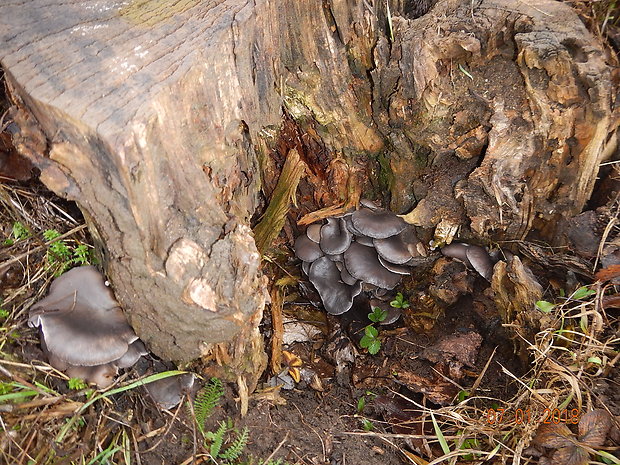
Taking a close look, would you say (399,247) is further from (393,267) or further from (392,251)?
(393,267)

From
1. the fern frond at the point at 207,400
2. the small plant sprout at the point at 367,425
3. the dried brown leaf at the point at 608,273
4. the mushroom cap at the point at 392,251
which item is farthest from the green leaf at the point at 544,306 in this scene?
the fern frond at the point at 207,400

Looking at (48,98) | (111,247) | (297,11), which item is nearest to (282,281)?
(111,247)

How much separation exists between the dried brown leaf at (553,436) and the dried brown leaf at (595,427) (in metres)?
0.07

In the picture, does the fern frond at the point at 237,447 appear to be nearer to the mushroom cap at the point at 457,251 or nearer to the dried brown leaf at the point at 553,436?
the dried brown leaf at the point at 553,436

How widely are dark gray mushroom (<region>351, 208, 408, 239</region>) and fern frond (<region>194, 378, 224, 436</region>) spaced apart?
1.66 m

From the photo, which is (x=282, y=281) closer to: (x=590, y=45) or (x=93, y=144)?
(x=93, y=144)

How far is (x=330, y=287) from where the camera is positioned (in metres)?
4.32

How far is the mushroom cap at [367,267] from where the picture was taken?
4.12 metres

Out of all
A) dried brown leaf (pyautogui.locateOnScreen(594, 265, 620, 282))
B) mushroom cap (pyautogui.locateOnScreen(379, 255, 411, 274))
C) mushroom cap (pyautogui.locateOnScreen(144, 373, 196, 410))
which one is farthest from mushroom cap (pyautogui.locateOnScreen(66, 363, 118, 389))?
dried brown leaf (pyautogui.locateOnScreen(594, 265, 620, 282))

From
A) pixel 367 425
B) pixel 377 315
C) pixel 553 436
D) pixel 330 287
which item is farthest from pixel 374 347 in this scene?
pixel 553 436

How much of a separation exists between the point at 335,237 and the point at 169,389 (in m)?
1.89

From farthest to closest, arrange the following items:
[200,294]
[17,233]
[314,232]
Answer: [314,232] < [17,233] < [200,294]

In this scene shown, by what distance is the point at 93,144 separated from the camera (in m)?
2.26

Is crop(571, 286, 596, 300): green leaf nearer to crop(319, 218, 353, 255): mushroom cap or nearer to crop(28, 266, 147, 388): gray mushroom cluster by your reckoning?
crop(319, 218, 353, 255): mushroom cap
